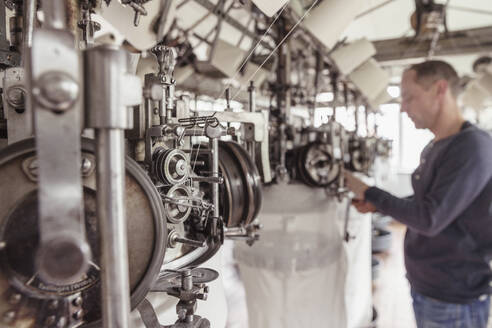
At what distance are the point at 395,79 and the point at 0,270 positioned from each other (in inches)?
265

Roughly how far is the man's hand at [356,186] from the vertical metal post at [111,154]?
134 cm

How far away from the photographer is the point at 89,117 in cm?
32

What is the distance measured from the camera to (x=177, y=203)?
25.5 inches

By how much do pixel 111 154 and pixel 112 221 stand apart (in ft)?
0.20

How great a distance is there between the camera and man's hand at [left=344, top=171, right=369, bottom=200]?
1.55 meters

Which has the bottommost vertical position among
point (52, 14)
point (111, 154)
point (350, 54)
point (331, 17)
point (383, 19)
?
point (111, 154)

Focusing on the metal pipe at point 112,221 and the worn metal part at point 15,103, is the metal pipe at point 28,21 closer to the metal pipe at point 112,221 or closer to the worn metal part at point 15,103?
the worn metal part at point 15,103

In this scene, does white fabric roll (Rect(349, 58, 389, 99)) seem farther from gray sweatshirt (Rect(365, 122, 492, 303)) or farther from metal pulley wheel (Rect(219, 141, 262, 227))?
metal pulley wheel (Rect(219, 141, 262, 227))

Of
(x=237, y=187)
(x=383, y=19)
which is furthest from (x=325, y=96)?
(x=237, y=187)

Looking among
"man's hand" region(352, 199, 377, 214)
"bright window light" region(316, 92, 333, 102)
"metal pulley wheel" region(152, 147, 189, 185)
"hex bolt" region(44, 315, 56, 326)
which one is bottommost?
"man's hand" region(352, 199, 377, 214)

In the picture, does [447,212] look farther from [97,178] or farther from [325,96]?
[325,96]

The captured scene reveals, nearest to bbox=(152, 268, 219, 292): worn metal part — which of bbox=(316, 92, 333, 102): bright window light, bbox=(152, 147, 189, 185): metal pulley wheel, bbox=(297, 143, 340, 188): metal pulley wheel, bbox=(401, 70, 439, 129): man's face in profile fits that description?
bbox=(152, 147, 189, 185): metal pulley wheel

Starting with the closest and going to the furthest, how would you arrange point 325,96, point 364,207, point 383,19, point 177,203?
point 177,203, point 364,207, point 383,19, point 325,96

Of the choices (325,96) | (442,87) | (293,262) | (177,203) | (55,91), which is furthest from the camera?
(325,96)
